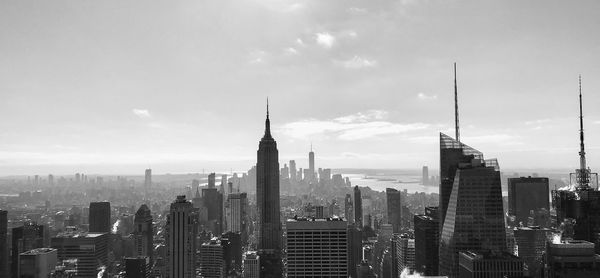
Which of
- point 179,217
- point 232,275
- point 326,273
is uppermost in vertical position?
point 179,217

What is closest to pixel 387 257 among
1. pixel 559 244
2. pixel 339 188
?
pixel 559 244

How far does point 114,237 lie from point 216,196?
36080mm

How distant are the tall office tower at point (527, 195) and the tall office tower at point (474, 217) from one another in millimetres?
47712

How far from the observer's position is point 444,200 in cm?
4869

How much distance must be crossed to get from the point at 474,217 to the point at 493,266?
28.8ft

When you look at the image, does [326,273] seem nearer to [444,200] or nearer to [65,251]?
[444,200]

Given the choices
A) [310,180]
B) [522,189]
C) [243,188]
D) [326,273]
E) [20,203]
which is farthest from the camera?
[310,180]

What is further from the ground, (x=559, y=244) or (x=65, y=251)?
(x=559, y=244)

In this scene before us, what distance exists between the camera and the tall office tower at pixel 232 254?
71.1 m

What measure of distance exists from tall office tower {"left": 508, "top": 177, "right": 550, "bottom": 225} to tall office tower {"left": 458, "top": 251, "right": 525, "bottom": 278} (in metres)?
55.2

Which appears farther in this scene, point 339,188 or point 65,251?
point 339,188

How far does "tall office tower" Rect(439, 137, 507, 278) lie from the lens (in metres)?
40.3

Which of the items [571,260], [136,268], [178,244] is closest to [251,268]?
[178,244]

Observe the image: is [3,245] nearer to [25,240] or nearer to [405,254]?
[25,240]
